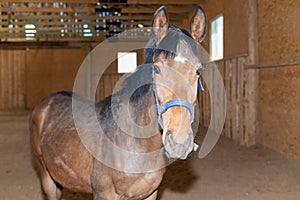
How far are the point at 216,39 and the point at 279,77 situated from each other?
10.7 feet

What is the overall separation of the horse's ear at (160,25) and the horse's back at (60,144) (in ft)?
2.85

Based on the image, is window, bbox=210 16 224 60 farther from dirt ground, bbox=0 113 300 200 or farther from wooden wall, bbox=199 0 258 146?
dirt ground, bbox=0 113 300 200

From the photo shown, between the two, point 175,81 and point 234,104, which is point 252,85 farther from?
point 175,81

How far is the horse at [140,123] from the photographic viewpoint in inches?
57.5

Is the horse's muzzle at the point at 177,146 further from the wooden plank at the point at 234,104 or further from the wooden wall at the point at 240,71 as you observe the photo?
the wooden plank at the point at 234,104

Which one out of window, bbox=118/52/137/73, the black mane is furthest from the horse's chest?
window, bbox=118/52/137/73

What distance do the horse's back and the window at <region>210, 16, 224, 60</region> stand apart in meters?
5.77

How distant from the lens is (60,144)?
7.43 ft

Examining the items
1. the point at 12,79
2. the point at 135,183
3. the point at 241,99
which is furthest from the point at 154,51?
the point at 12,79

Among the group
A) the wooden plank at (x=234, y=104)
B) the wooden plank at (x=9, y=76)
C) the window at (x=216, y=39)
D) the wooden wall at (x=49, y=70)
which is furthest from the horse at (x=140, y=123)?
the wooden plank at (x=9, y=76)

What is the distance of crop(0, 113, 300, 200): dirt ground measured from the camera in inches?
144

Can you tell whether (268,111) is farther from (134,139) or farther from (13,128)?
(13,128)

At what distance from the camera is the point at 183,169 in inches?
184

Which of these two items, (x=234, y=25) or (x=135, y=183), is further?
(x=234, y=25)
